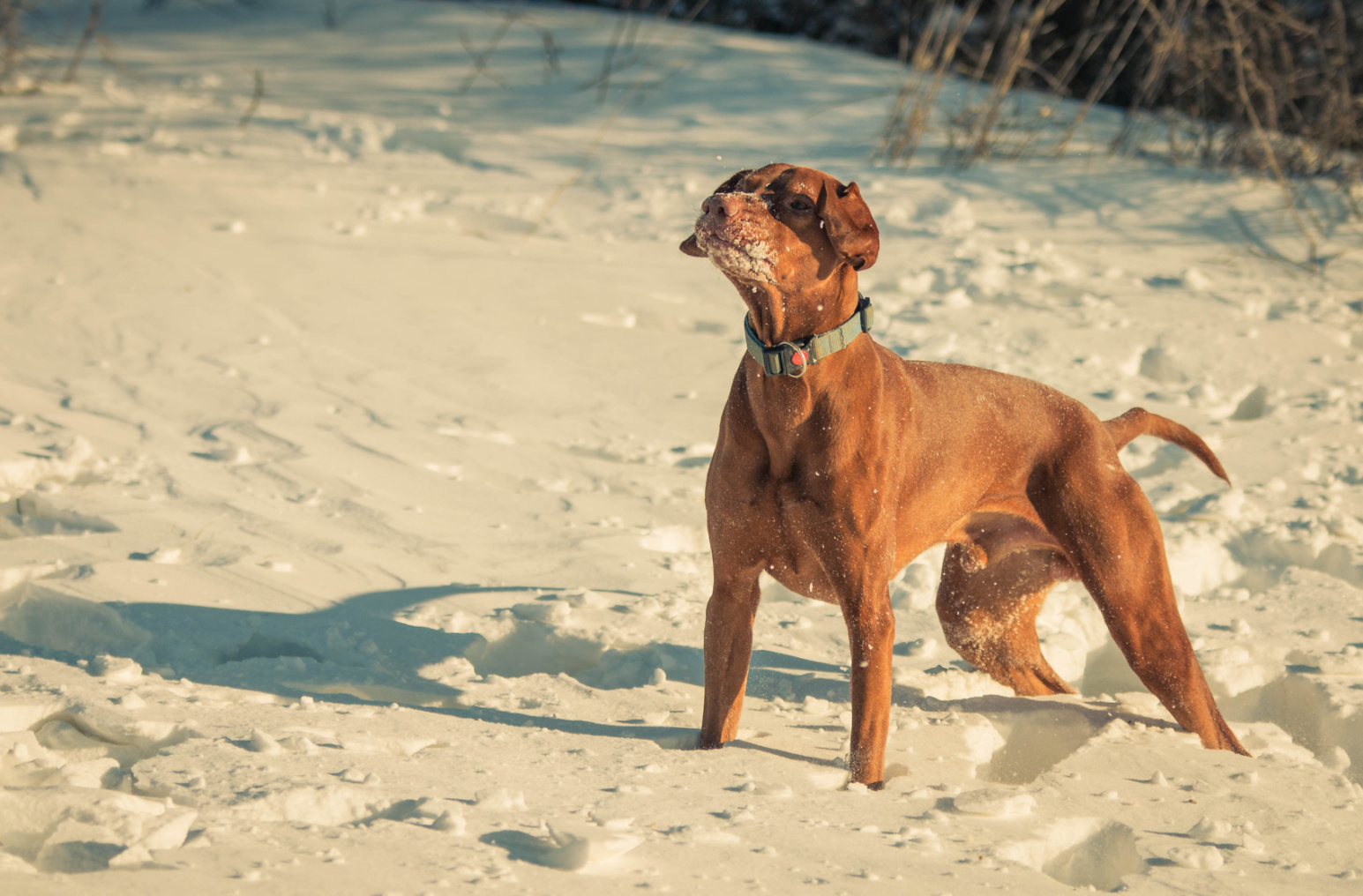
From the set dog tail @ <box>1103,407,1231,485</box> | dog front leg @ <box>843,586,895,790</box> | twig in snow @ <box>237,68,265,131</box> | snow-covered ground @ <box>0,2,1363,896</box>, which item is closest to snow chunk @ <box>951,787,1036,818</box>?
snow-covered ground @ <box>0,2,1363,896</box>

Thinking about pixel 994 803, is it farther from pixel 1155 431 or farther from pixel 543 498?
pixel 543 498

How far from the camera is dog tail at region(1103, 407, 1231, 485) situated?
300cm

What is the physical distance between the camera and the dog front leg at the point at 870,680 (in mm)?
2400

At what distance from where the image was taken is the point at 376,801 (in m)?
2.17

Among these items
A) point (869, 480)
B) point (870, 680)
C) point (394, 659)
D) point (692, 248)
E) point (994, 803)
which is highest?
point (692, 248)

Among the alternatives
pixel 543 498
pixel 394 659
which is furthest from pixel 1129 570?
pixel 543 498

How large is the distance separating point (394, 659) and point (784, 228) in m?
1.57

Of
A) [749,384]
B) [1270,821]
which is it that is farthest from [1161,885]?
[749,384]

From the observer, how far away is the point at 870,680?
241 cm

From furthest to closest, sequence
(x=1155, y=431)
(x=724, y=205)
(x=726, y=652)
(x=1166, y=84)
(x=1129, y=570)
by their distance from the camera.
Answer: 1. (x=1166, y=84)
2. (x=1155, y=431)
3. (x=1129, y=570)
4. (x=726, y=652)
5. (x=724, y=205)

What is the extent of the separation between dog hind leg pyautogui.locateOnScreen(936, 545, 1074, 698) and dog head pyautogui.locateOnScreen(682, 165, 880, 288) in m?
1.11

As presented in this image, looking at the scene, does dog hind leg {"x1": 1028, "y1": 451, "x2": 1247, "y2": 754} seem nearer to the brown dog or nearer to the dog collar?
the brown dog

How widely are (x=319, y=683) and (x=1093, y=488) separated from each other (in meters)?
1.88

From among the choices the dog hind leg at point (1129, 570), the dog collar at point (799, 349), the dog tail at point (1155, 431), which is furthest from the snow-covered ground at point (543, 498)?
the dog collar at point (799, 349)
